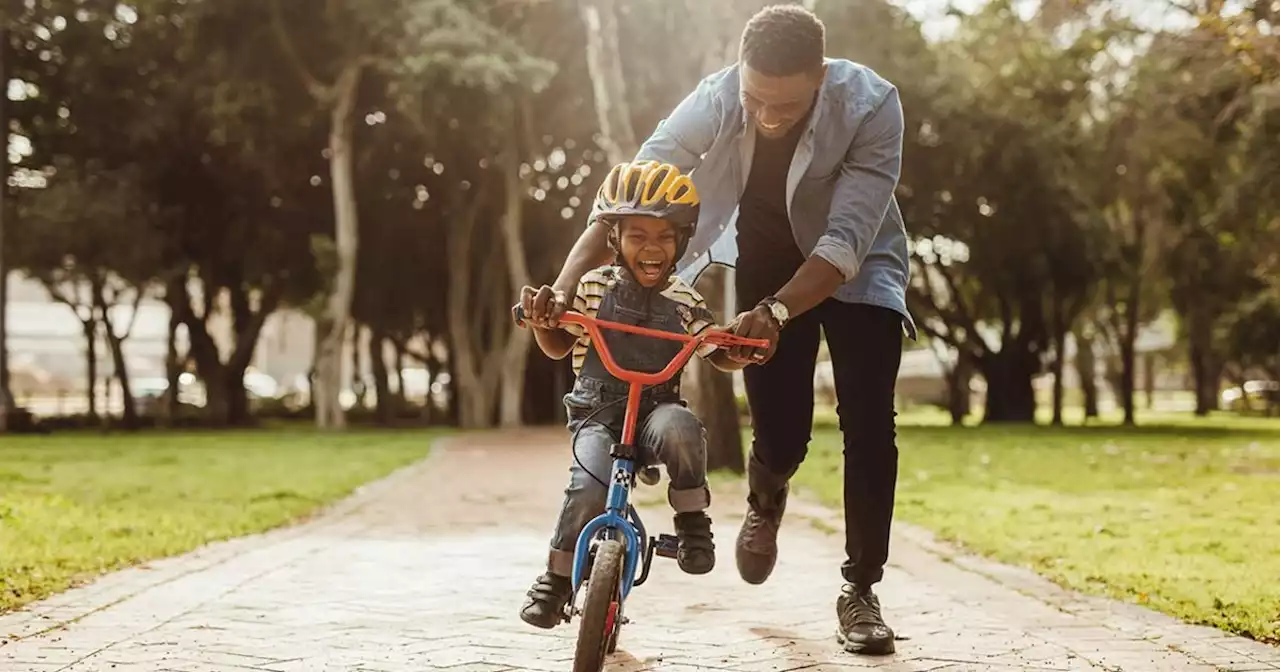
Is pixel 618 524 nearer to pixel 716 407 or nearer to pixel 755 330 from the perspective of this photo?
pixel 755 330

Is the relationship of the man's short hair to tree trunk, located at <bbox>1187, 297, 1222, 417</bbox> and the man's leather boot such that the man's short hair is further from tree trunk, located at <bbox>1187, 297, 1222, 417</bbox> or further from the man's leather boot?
tree trunk, located at <bbox>1187, 297, 1222, 417</bbox>

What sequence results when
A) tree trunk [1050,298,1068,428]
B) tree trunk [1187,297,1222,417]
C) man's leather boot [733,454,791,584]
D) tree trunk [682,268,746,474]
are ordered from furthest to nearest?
tree trunk [1187,297,1222,417], tree trunk [1050,298,1068,428], tree trunk [682,268,746,474], man's leather boot [733,454,791,584]

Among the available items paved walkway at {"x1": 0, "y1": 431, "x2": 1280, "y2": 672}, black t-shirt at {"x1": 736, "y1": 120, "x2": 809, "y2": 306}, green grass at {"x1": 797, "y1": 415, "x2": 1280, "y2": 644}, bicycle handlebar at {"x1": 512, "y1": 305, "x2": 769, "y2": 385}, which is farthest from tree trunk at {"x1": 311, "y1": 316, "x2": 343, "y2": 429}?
bicycle handlebar at {"x1": 512, "y1": 305, "x2": 769, "y2": 385}

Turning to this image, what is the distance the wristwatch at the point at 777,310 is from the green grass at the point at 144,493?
3234 mm

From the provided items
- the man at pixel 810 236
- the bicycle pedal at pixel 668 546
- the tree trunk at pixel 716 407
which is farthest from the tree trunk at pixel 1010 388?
the bicycle pedal at pixel 668 546

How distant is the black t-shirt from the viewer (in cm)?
467

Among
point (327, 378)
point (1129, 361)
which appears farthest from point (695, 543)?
point (1129, 361)

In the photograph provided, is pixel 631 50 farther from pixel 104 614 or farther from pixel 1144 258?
pixel 104 614

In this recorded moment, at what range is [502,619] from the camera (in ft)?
17.1

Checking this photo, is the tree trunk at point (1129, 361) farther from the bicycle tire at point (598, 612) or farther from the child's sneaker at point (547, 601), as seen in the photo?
the bicycle tire at point (598, 612)

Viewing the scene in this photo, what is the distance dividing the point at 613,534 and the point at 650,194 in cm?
95

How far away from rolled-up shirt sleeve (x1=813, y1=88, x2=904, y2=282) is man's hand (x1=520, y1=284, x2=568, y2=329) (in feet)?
2.65

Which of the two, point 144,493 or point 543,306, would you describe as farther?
point 144,493

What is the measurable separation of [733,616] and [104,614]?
2.34 meters
